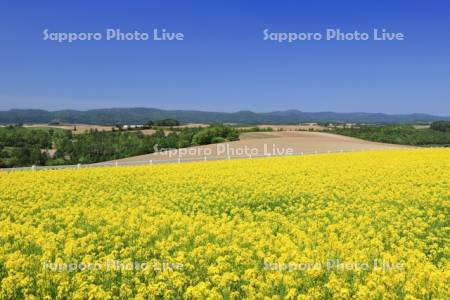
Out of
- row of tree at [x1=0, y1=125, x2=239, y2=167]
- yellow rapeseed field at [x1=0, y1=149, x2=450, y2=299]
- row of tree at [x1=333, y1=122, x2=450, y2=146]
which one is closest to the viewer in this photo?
yellow rapeseed field at [x1=0, y1=149, x2=450, y2=299]

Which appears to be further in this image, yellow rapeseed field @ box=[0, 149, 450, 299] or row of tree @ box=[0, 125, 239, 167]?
row of tree @ box=[0, 125, 239, 167]

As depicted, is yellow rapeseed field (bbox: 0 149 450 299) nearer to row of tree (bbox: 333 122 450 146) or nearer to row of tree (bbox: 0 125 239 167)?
row of tree (bbox: 0 125 239 167)

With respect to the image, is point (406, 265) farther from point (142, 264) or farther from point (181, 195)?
point (181, 195)

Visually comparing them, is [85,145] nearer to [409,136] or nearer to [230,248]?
[409,136]

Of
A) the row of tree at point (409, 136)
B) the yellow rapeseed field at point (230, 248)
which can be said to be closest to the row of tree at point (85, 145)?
the row of tree at point (409, 136)

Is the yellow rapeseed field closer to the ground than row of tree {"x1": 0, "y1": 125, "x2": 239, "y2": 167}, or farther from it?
farther from it

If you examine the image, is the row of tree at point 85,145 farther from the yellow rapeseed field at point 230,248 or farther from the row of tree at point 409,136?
the yellow rapeseed field at point 230,248

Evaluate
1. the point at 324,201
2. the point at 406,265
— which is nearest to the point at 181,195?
the point at 324,201

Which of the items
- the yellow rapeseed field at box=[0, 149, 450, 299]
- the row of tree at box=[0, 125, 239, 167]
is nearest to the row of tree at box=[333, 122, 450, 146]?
the row of tree at box=[0, 125, 239, 167]

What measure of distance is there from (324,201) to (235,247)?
277 inches

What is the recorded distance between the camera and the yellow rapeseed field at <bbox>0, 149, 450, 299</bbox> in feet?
22.5

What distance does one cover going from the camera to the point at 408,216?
12.3m

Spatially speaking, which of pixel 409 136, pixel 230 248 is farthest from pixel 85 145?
pixel 230 248

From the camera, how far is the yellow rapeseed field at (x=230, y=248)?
6871mm
